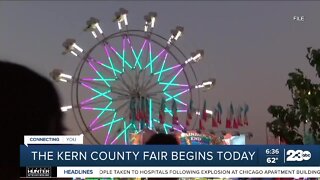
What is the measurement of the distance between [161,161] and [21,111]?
5.43 feet

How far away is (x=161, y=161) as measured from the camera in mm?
3068

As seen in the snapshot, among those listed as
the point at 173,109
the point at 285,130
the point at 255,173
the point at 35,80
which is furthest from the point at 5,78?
the point at 285,130

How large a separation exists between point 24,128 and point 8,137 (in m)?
0.17

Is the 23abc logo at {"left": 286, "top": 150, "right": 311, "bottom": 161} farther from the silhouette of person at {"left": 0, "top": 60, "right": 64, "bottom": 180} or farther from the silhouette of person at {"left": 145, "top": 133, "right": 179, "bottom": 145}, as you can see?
the silhouette of person at {"left": 0, "top": 60, "right": 64, "bottom": 180}

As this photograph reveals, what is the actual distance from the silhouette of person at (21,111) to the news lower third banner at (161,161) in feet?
0.97

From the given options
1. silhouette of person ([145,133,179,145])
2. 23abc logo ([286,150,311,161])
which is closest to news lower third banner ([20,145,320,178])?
23abc logo ([286,150,311,161])

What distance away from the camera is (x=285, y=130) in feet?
13.2

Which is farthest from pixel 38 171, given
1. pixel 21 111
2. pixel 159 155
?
pixel 21 111

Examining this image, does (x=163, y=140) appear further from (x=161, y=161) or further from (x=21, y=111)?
(x=21, y=111)

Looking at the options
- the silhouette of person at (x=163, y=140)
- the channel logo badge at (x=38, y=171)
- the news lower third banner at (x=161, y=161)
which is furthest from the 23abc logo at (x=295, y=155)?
the channel logo badge at (x=38, y=171)

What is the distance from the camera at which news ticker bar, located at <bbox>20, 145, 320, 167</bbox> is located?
3.03m

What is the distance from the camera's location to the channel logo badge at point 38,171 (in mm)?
3053

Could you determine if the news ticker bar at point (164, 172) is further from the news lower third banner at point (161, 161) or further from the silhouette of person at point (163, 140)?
the silhouette of person at point (163, 140)

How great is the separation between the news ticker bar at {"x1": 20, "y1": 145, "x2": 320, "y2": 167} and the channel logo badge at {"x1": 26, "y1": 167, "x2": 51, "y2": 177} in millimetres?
29
